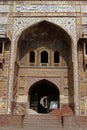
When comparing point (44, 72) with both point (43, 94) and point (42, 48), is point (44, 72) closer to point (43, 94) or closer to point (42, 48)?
point (42, 48)

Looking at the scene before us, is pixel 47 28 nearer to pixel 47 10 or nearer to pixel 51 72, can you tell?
pixel 47 10

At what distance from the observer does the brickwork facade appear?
1579cm

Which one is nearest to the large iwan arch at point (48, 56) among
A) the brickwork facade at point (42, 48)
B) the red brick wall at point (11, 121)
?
the brickwork facade at point (42, 48)

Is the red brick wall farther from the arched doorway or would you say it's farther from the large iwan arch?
the arched doorway

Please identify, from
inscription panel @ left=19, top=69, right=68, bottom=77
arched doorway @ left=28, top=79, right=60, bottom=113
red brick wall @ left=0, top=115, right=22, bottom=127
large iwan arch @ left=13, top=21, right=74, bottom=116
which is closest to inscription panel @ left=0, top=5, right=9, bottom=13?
large iwan arch @ left=13, top=21, right=74, bottom=116

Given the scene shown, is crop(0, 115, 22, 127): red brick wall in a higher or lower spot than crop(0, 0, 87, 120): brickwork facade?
lower

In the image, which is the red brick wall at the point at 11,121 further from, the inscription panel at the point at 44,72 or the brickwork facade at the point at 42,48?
the inscription panel at the point at 44,72

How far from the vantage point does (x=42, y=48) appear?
1775 centimetres

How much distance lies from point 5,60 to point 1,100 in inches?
96.4

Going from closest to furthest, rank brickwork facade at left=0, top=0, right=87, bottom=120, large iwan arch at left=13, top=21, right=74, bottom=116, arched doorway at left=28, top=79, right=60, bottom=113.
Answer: brickwork facade at left=0, top=0, right=87, bottom=120
large iwan arch at left=13, top=21, right=74, bottom=116
arched doorway at left=28, top=79, right=60, bottom=113

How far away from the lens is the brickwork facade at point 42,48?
15789 millimetres

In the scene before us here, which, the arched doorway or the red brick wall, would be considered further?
the arched doorway

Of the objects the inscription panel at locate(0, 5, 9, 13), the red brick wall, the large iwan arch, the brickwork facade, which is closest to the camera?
the red brick wall

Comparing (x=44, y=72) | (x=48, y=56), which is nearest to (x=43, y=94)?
(x=44, y=72)
